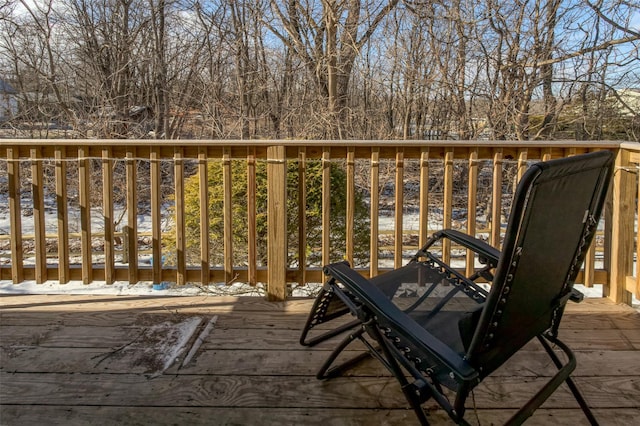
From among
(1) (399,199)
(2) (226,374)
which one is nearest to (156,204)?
(2) (226,374)

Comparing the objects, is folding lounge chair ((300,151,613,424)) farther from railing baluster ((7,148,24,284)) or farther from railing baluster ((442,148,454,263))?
railing baluster ((7,148,24,284))

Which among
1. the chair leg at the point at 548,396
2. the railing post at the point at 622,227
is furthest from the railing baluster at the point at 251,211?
the railing post at the point at 622,227

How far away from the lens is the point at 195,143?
2.76 meters

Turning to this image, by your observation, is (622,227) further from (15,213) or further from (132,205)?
(15,213)

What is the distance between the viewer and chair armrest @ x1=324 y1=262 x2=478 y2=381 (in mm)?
1287

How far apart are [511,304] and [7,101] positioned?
9.16 m

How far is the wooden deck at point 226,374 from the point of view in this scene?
1.74 meters

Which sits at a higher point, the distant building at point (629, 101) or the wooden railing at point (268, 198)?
the distant building at point (629, 101)

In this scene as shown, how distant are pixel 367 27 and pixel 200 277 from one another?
6.38m

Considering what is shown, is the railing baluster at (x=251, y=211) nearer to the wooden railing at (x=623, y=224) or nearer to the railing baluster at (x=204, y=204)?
the railing baluster at (x=204, y=204)

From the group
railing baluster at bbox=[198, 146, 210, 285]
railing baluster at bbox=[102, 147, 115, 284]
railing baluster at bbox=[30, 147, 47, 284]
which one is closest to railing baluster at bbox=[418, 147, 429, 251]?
railing baluster at bbox=[198, 146, 210, 285]

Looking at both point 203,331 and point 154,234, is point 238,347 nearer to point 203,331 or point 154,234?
point 203,331

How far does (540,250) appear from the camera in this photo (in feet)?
4.45

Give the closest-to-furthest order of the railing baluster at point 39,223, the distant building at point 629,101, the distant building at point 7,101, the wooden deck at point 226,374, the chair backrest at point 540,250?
1. the chair backrest at point 540,250
2. the wooden deck at point 226,374
3. the railing baluster at point 39,223
4. the distant building at point 629,101
5. the distant building at point 7,101
